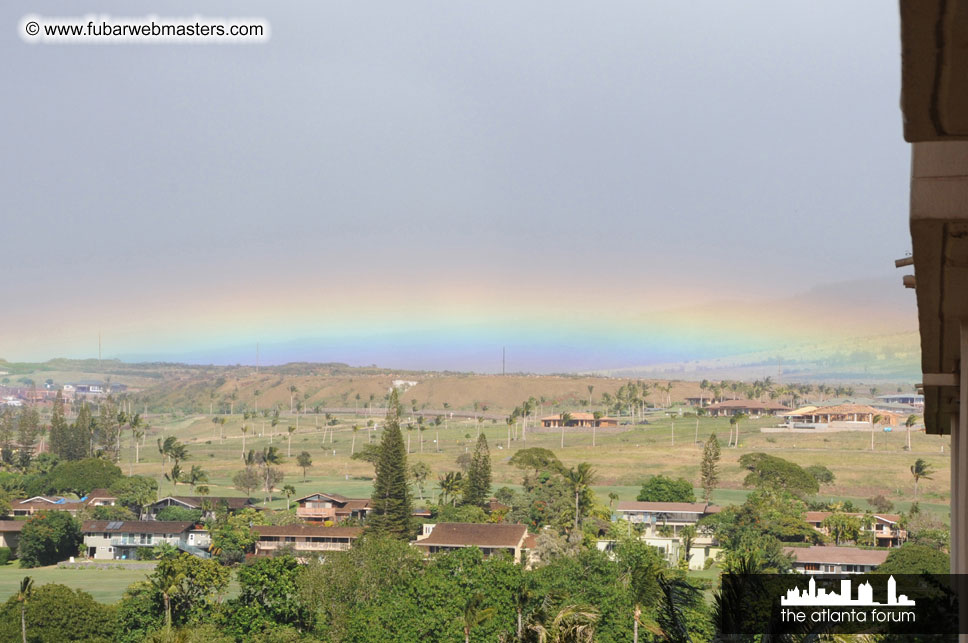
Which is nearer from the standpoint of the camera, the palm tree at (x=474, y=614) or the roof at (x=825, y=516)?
the palm tree at (x=474, y=614)

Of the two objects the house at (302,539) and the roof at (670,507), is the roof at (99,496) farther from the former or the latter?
the roof at (670,507)

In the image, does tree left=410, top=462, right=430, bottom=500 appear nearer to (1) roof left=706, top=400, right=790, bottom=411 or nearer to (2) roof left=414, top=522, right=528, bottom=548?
(2) roof left=414, top=522, right=528, bottom=548

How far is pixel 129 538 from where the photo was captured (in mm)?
78875

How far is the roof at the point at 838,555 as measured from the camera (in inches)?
2424

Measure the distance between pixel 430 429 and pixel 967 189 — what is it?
581ft

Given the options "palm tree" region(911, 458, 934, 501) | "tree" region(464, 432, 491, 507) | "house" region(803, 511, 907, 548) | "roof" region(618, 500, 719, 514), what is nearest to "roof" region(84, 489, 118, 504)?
"tree" region(464, 432, 491, 507)

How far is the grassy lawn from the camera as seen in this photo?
60.9 m

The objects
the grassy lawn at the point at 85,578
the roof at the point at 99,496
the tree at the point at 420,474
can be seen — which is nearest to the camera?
the grassy lawn at the point at 85,578

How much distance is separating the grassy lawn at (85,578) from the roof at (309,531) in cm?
813

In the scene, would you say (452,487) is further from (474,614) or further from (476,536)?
(474,614)

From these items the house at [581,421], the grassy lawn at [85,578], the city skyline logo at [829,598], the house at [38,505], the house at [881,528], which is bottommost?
the grassy lawn at [85,578]

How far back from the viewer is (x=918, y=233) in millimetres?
3061

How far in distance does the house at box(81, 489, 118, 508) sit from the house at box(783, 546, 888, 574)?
60452 mm

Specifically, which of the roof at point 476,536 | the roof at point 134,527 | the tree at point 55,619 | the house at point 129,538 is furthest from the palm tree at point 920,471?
the tree at point 55,619
